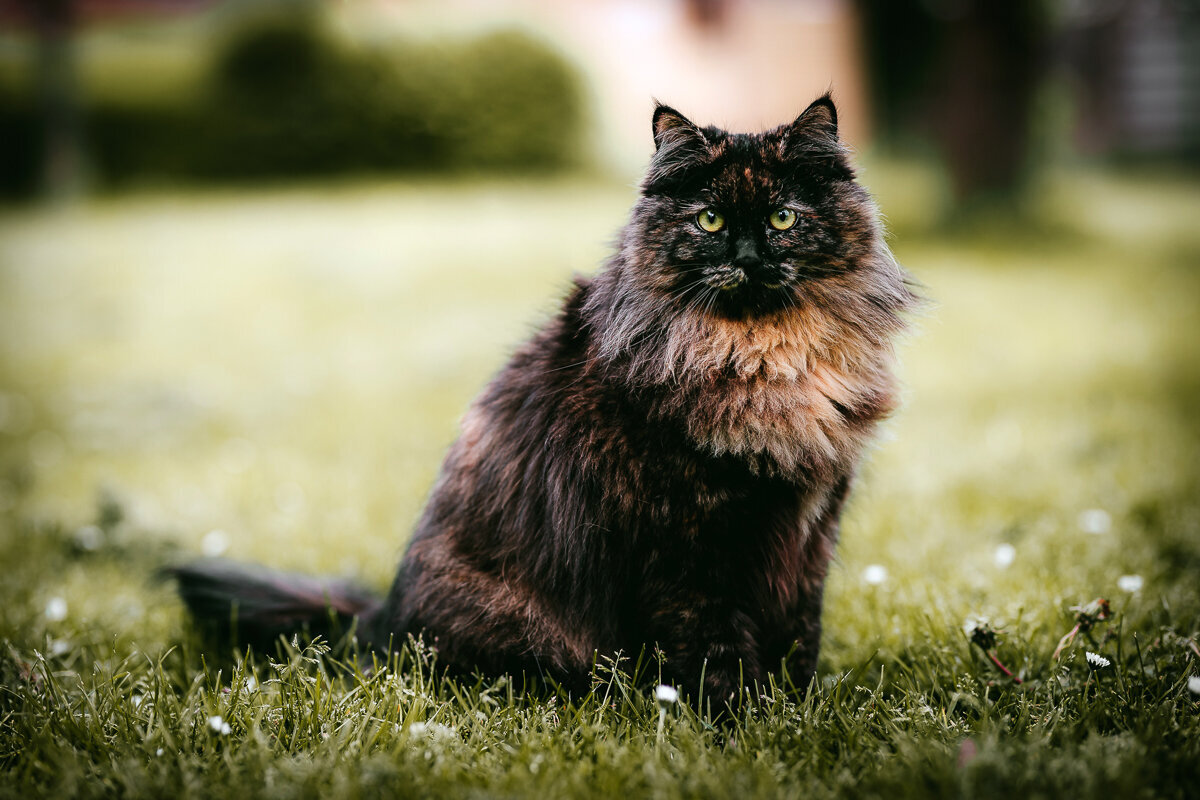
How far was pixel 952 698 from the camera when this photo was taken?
206 centimetres

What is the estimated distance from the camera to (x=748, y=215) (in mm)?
2139

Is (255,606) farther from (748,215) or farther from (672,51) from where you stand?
(672,51)

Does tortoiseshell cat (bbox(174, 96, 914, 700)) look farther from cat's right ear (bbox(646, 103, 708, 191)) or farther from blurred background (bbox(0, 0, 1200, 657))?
blurred background (bbox(0, 0, 1200, 657))

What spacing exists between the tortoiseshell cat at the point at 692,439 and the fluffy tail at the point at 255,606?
33cm

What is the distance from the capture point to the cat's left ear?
218 centimetres

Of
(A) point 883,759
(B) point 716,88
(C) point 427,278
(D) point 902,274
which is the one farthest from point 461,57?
(A) point 883,759

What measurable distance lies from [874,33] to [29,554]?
1507 centimetres

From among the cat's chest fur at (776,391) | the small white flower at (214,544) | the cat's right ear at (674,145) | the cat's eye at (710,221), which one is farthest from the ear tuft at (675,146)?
the small white flower at (214,544)

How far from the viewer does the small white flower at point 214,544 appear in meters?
3.42

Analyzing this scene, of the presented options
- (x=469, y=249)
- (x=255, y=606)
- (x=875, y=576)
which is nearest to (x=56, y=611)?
(x=255, y=606)

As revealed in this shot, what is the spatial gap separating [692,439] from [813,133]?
0.87m

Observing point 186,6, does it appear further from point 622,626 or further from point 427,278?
point 622,626

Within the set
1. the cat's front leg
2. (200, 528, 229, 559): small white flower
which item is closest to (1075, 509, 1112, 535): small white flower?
the cat's front leg

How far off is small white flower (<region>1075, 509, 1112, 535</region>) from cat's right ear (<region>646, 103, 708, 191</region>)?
2212 mm
